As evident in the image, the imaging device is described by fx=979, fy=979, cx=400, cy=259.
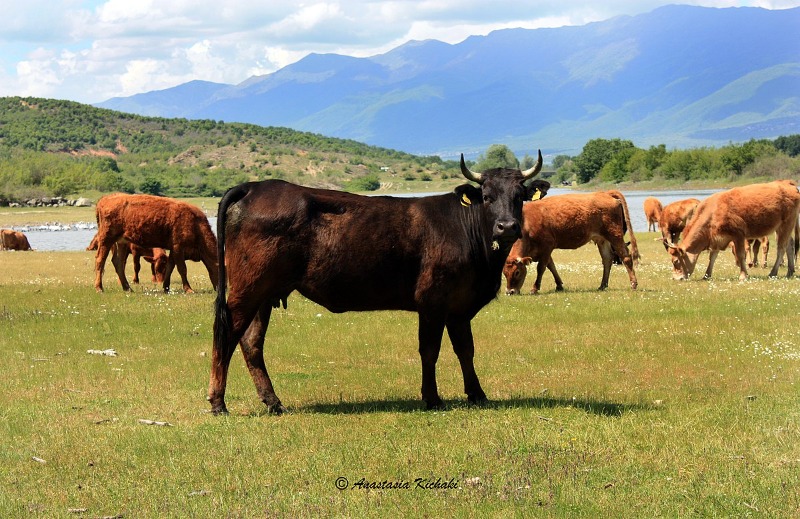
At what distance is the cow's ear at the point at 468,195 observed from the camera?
11.5m

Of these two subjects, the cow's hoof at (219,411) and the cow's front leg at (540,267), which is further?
the cow's front leg at (540,267)

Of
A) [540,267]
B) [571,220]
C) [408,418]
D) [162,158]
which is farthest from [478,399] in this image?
[162,158]

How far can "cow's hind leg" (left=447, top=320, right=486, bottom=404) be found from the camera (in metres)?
11.6

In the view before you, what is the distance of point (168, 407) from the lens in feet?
38.3

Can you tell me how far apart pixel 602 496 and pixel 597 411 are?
324 cm

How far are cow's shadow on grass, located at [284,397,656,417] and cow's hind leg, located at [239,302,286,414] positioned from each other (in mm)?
179

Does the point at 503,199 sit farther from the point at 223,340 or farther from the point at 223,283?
the point at 223,340

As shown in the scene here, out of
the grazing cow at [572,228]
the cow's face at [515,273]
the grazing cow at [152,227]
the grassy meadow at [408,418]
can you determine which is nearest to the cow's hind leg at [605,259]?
the grazing cow at [572,228]

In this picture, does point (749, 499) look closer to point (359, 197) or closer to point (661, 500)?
point (661, 500)

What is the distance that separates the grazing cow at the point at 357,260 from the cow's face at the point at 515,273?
37.6 ft

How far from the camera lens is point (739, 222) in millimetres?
25828

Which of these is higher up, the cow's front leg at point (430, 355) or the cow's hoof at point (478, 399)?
the cow's front leg at point (430, 355)

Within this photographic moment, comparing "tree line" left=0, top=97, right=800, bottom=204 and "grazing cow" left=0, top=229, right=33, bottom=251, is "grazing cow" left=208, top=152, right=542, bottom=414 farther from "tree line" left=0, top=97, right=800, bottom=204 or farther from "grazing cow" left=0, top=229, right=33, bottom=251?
"tree line" left=0, top=97, right=800, bottom=204
